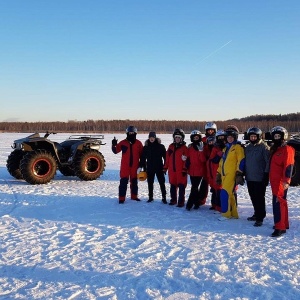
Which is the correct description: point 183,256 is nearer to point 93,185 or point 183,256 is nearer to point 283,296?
point 283,296

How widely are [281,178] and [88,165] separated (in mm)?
6439

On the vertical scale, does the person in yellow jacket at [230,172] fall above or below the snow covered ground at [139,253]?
above

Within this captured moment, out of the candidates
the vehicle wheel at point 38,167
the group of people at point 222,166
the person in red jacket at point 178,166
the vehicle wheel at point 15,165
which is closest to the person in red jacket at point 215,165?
the group of people at point 222,166

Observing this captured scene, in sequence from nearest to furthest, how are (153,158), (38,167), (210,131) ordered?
1. (210,131)
2. (153,158)
3. (38,167)

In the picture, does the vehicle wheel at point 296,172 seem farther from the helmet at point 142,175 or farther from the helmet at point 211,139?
the helmet at point 142,175

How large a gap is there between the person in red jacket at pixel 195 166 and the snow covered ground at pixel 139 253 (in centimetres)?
24

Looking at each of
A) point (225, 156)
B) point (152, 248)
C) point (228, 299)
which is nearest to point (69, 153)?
point (225, 156)

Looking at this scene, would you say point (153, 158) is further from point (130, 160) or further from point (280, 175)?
point (280, 175)

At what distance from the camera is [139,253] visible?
4.46 meters

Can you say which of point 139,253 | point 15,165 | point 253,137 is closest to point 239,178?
point 253,137

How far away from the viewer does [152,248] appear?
4.64 m

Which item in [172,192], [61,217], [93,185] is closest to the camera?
[61,217]

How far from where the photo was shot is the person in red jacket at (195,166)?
22.7ft

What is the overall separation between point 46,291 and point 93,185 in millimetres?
6420
